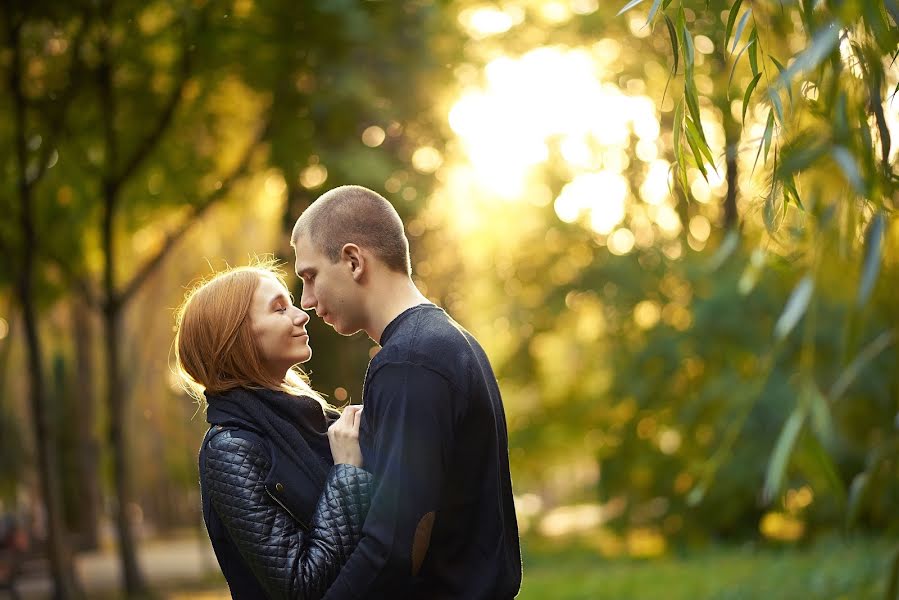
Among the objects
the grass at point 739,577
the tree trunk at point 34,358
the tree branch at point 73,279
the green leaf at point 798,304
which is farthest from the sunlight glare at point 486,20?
the green leaf at point 798,304

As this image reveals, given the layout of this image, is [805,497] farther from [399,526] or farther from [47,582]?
[399,526]

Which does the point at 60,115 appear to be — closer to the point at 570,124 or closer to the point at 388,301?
the point at 570,124

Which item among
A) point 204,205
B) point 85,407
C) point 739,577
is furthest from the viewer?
point 85,407

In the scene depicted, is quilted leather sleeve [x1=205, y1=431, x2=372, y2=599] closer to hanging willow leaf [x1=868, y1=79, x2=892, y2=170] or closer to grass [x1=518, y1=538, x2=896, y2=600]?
hanging willow leaf [x1=868, y1=79, x2=892, y2=170]

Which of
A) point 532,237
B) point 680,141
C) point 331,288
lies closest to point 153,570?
point 532,237

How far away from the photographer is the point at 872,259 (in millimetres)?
2305

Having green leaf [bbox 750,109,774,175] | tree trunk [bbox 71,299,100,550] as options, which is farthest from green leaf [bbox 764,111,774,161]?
tree trunk [bbox 71,299,100,550]

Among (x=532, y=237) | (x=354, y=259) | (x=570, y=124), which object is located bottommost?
(x=354, y=259)

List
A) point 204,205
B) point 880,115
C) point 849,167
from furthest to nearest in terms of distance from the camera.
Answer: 1. point 204,205
2. point 880,115
3. point 849,167

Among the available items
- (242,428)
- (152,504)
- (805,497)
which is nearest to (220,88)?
(805,497)

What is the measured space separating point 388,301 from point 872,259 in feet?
3.22

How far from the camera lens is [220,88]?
13344mm

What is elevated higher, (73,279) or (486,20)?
(486,20)

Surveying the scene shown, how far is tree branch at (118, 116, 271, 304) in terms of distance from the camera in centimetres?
1320
